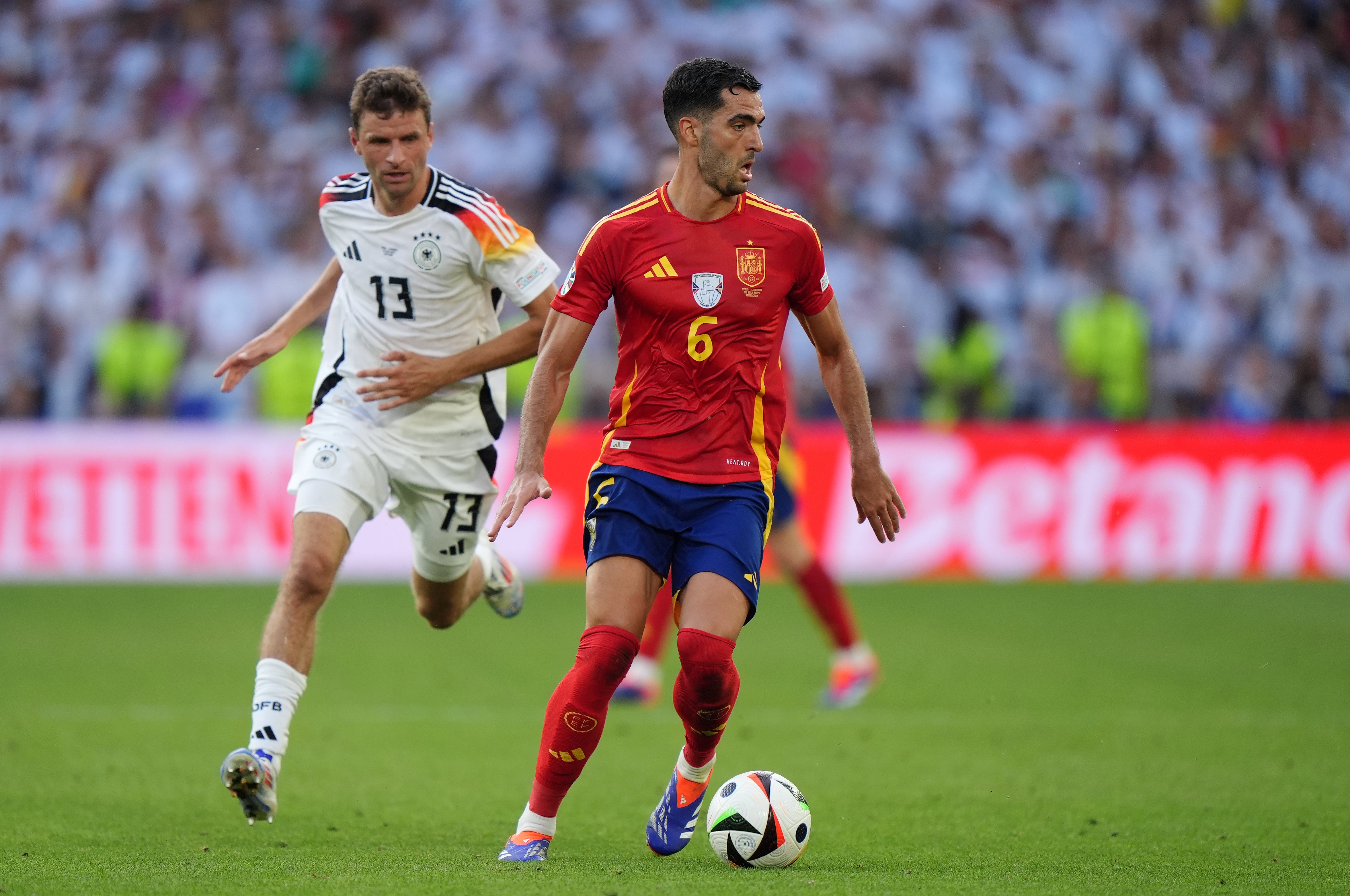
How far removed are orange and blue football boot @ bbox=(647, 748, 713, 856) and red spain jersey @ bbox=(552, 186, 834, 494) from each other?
1003 millimetres

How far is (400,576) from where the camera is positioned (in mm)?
14172

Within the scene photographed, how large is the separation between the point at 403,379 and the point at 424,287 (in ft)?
1.23

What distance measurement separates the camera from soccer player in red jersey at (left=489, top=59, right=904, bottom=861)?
491cm

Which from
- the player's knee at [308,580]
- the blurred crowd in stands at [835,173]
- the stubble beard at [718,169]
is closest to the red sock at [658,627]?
the player's knee at [308,580]

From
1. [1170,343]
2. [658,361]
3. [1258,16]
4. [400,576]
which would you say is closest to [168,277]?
[400,576]

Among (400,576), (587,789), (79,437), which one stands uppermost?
(587,789)

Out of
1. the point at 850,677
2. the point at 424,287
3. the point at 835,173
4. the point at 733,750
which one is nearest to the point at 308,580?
the point at 424,287

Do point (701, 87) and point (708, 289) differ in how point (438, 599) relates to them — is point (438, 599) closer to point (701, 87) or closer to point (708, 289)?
point (708, 289)

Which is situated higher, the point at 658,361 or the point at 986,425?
the point at 658,361

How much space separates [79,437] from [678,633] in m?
9.95

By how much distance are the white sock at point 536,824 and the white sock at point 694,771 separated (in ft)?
1.47

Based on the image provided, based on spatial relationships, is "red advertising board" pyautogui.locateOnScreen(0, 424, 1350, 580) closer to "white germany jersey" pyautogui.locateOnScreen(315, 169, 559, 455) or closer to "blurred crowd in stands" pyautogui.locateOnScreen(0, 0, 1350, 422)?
"blurred crowd in stands" pyautogui.locateOnScreen(0, 0, 1350, 422)

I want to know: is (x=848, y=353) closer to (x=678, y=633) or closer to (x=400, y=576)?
(x=678, y=633)

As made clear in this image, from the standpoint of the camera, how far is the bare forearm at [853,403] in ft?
17.1
